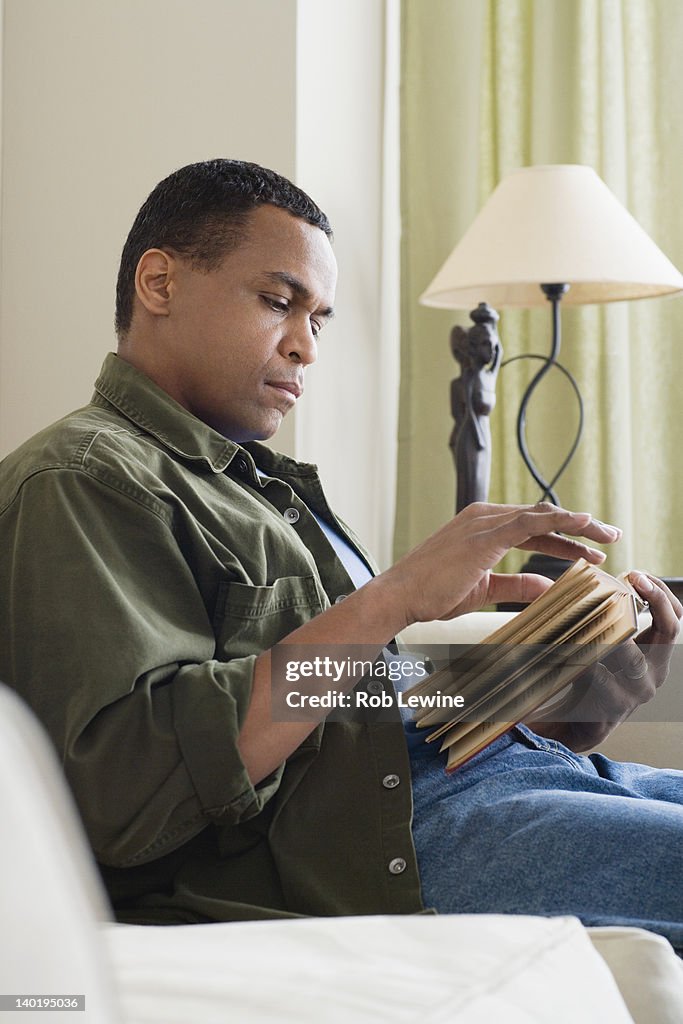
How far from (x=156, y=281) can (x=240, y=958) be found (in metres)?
0.86

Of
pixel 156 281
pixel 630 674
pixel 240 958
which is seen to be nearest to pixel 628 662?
pixel 630 674

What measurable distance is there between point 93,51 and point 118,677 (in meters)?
1.52

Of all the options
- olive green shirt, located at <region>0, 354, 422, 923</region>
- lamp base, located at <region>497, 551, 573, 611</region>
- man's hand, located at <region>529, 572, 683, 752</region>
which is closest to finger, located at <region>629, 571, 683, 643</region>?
man's hand, located at <region>529, 572, 683, 752</region>

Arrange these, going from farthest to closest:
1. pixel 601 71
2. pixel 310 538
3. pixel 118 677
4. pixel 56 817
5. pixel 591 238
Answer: pixel 601 71, pixel 591 238, pixel 310 538, pixel 118 677, pixel 56 817

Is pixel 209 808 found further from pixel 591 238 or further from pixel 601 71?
pixel 601 71

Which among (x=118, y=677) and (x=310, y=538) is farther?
(x=310, y=538)

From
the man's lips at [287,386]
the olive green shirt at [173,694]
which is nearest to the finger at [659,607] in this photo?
the olive green shirt at [173,694]

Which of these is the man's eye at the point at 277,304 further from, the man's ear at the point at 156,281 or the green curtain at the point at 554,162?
the green curtain at the point at 554,162

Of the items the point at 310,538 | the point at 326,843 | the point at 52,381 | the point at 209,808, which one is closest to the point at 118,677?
the point at 209,808

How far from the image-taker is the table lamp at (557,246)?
1932mm

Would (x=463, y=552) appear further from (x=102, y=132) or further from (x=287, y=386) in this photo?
(x=102, y=132)

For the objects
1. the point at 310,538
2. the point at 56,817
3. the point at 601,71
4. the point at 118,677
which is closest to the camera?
the point at 56,817

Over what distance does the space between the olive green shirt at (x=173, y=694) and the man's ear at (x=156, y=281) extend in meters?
0.19

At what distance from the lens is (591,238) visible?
195cm
